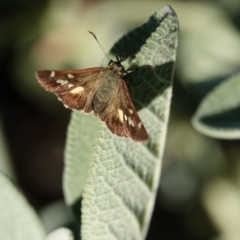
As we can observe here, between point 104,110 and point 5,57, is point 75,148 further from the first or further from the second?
point 5,57

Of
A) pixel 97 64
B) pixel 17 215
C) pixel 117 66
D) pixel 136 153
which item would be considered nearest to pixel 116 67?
pixel 117 66

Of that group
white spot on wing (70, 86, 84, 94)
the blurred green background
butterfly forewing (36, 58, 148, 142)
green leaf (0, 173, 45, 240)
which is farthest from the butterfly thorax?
the blurred green background

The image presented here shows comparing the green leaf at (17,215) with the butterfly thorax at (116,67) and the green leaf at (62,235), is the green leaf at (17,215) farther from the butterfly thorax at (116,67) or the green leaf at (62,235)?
the butterfly thorax at (116,67)

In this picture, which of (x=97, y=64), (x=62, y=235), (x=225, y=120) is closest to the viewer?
(x=62, y=235)

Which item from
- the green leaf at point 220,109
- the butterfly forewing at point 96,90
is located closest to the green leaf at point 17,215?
the butterfly forewing at point 96,90

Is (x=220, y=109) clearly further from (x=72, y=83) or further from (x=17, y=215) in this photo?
(x=17, y=215)

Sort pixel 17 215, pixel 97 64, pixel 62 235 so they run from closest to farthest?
pixel 62 235, pixel 17 215, pixel 97 64

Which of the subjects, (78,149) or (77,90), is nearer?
(78,149)
